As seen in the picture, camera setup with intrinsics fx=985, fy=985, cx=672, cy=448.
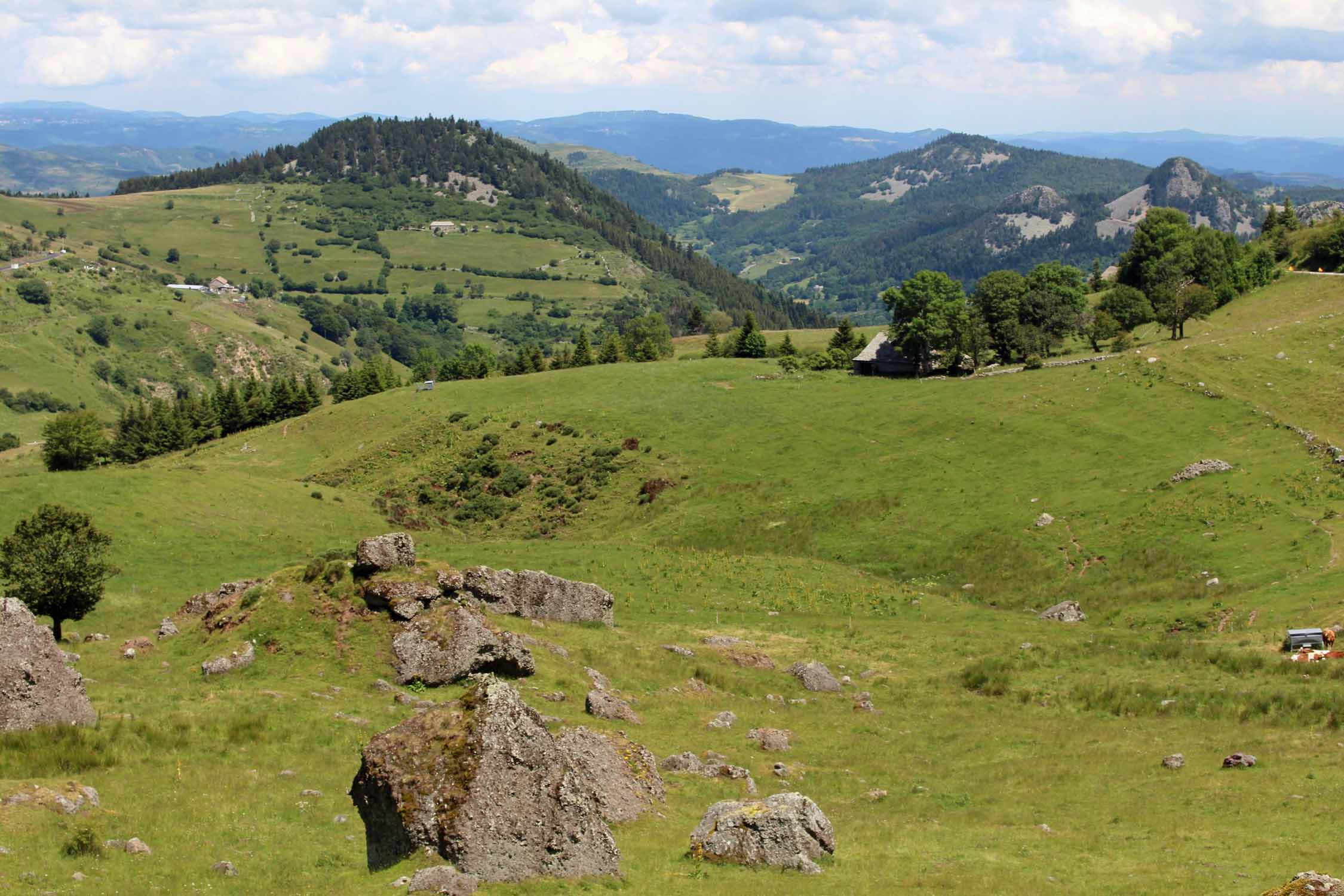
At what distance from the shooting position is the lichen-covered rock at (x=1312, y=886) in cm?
1505

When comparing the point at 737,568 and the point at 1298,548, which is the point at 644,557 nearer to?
the point at 737,568

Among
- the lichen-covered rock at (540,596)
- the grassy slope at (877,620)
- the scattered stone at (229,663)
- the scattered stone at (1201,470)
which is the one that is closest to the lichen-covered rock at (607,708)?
the grassy slope at (877,620)

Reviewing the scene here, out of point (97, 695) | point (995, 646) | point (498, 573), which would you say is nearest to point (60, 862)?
point (97, 695)

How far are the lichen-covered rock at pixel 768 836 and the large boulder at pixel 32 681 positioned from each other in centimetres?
1606

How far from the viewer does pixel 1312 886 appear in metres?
15.2

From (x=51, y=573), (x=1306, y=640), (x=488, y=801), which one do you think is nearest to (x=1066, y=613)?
(x=1306, y=640)

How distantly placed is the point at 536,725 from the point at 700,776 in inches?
307

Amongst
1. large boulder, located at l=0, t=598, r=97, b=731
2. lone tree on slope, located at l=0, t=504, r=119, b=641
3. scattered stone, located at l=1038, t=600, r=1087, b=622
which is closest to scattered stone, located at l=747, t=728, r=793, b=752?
large boulder, located at l=0, t=598, r=97, b=731

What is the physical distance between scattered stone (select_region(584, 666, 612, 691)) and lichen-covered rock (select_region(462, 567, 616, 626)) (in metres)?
6.67

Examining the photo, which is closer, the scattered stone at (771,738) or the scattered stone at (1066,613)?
the scattered stone at (771,738)

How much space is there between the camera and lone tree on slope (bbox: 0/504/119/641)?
125ft

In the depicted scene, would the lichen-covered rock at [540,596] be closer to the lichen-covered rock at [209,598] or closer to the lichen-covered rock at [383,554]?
the lichen-covered rock at [383,554]

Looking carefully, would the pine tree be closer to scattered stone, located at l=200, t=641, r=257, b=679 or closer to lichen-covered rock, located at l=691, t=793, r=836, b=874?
scattered stone, located at l=200, t=641, r=257, b=679

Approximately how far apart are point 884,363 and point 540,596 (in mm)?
67696
